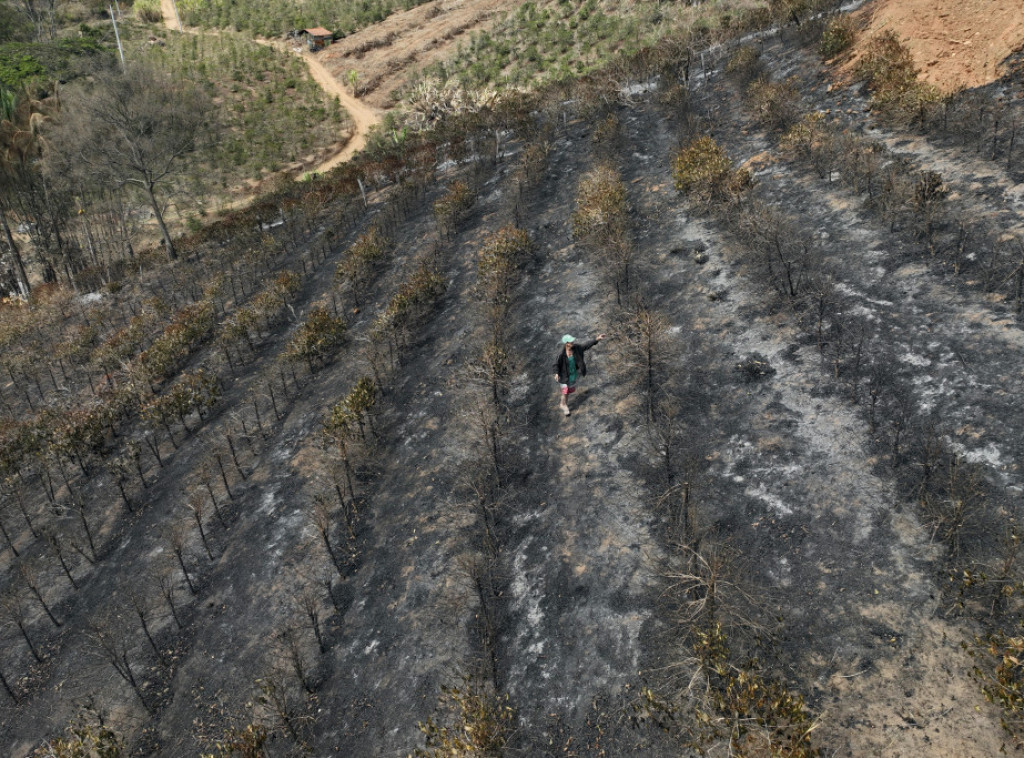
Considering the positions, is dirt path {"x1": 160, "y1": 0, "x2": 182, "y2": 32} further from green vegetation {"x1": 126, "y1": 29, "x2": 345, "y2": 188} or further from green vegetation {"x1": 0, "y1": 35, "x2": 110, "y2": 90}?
green vegetation {"x1": 0, "y1": 35, "x2": 110, "y2": 90}

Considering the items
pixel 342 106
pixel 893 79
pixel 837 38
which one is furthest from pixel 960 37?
pixel 342 106

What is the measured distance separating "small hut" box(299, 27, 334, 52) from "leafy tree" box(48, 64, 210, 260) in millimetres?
30910

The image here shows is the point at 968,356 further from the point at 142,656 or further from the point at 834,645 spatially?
the point at 142,656

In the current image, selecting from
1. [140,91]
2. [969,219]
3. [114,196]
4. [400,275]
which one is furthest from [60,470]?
[114,196]

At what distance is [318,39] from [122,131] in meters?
35.0

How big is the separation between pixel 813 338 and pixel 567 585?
19.6 ft

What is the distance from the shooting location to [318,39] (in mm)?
54125

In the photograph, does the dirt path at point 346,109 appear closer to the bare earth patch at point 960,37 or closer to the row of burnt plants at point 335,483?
the row of burnt plants at point 335,483

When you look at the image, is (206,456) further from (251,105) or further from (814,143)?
(251,105)

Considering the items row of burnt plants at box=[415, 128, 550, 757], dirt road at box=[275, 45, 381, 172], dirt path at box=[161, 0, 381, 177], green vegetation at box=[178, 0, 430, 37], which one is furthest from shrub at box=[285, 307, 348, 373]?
green vegetation at box=[178, 0, 430, 37]

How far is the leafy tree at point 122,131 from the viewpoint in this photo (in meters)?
26.1

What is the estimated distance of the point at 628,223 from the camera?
50.6ft

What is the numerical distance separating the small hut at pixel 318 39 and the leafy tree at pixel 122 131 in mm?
30910

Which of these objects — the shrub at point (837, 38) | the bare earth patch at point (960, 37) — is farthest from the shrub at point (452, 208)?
the bare earth patch at point (960, 37)
